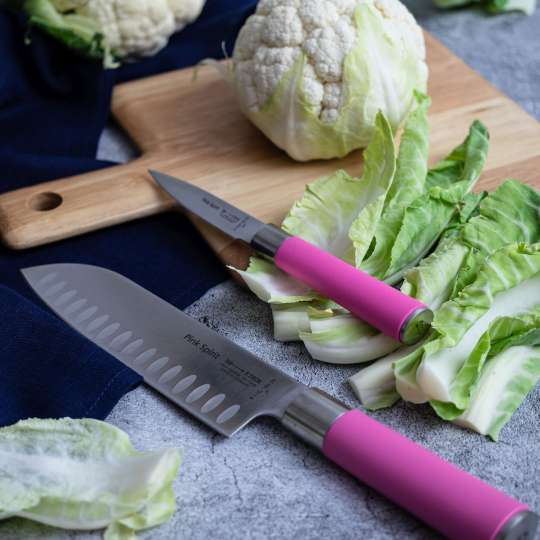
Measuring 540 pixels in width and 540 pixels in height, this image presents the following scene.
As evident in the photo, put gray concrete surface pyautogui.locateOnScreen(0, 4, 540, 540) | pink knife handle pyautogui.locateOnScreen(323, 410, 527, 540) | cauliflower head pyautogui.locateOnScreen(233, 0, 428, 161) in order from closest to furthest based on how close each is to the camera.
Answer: pink knife handle pyautogui.locateOnScreen(323, 410, 527, 540)
gray concrete surface pyautogui.locateOnScreen(0, 4, 540, 540)
cauliflower head pyautogui.locateOnScreen(233, 0, 428, 161)

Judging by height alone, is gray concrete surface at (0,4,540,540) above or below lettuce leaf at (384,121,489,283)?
below

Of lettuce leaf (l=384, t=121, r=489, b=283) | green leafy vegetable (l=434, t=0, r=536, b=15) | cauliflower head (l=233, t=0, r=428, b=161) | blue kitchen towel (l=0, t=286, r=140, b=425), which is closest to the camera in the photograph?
blue kitchen towel (l=0, t=286, r=140, b=425)

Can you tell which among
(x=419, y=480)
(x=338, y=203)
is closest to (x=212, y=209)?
(x=338, y=203)

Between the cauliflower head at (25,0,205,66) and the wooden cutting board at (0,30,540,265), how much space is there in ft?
0.32

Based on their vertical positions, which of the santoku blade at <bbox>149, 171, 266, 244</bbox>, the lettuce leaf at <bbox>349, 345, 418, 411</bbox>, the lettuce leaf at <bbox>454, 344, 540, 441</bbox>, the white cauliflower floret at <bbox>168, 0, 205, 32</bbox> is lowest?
the lettuce leaf at <bbox>349, 345, 418, 411</bbox>

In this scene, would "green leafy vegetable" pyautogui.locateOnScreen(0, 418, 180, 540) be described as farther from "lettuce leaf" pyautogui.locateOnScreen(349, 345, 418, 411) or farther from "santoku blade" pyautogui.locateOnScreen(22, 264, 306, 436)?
"lettuce leaf" pyautogui.locateOnScreen(349, 345, 418, 411)

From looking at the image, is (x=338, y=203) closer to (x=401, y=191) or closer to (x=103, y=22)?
(x=401, y=191)

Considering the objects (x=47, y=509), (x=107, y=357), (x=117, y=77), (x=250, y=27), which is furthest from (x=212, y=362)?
(x=117, y=77)

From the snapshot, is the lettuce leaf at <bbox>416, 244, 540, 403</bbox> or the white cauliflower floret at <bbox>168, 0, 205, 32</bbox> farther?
the white cauliflower floret at <bbox>168, 0, 205, 32</bbox>

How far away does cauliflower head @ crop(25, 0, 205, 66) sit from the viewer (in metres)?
1.87

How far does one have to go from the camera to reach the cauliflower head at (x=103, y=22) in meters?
1.87

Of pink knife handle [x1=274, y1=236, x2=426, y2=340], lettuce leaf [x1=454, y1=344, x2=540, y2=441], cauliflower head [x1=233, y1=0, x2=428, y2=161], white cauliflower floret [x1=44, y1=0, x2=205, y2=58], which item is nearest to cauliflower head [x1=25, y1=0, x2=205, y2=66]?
white cauliflower floret [x1=44, y1=0, x2=205, y2=58]

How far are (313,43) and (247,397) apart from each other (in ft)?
2.31

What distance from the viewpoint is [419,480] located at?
1.01 metres
